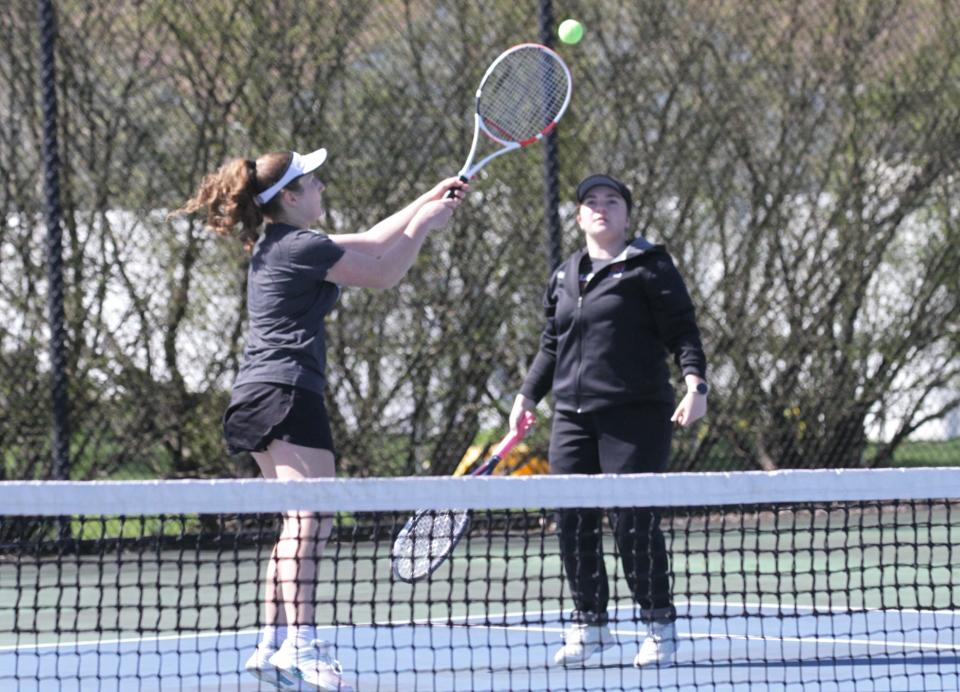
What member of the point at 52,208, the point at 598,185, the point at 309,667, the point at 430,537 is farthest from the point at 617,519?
the point at 52,208

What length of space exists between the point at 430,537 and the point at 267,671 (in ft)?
1.76

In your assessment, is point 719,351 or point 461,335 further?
point 719,351

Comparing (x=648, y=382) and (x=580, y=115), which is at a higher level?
(x=580, y=115)

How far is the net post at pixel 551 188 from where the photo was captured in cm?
711

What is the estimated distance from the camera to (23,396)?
674 cm

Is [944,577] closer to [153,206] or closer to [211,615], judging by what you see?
[211,615]

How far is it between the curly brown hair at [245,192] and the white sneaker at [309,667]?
3.21ft

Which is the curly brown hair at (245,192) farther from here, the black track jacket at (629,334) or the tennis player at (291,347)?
the black track jacket at (629,334)

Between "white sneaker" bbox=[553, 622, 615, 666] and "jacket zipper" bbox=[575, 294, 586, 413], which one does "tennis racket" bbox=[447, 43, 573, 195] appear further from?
"white sneaker" bbox=[553, 622, 615, 666]

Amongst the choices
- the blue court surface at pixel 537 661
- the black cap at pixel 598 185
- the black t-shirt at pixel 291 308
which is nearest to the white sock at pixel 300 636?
the blue court surface at pixel 537 661

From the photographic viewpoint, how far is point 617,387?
4.36 meters

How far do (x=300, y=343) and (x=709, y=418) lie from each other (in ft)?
13.5

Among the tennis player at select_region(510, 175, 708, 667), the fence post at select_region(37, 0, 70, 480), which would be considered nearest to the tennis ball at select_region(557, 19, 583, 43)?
the tennis player at select_region(510, 175, 708, 667)

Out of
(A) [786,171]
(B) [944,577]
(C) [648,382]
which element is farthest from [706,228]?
(C) [648,382]
